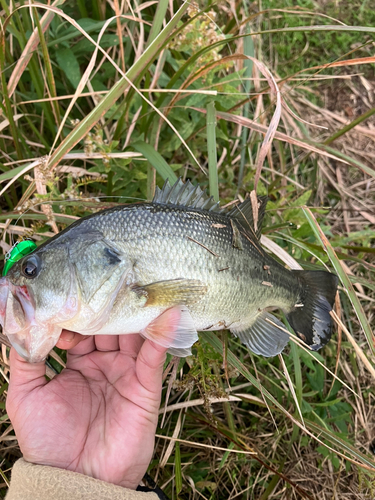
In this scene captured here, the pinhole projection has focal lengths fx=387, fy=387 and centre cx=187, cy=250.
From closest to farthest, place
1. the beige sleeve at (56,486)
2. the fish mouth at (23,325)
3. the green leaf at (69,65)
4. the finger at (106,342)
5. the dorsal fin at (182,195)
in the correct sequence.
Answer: the fish mouth at (23,325) < the beige sleeve at (56,486) < the dorsal fin at (182,195) < the finger at (106,342) < the green leaf at (69,65)

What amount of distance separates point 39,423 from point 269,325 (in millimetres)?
1468

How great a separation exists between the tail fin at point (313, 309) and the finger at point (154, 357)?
0.97 metres

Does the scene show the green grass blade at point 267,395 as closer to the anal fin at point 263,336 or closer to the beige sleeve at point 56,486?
the anal fin at point 263,336

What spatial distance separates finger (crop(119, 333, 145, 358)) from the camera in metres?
2.46

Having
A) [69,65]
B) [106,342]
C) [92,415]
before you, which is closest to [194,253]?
[106,342]

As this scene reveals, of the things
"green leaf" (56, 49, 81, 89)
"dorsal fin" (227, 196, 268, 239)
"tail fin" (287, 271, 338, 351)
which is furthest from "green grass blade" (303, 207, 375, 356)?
"green leaf" (56, 49, 81, 89)

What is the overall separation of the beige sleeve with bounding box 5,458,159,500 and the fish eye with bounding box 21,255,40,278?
40.4 inches

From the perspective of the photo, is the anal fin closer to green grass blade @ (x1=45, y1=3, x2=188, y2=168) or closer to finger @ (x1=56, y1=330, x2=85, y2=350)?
finger @ (x1=56, y1=330, x2=85, y2=350)

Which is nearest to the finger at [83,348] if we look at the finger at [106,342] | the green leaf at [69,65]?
the finger at [106,342]

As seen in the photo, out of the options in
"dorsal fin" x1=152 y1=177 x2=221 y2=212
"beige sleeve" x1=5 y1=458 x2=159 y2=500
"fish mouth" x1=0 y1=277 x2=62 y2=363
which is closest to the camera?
"fish mouth" x1=0 y1=277 x2=62 y2=363

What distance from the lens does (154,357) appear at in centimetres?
212

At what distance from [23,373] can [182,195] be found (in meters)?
1.33

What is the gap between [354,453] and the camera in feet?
8.03

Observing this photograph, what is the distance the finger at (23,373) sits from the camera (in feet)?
6.91
